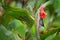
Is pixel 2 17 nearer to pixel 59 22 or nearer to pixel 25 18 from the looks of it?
pixel 25 18

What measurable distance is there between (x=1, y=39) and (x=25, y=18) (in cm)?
10

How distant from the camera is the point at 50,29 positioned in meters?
0.62

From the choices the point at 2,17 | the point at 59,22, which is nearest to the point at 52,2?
the point at 59,22

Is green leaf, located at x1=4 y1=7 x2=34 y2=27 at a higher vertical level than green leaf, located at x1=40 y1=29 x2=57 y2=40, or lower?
higher

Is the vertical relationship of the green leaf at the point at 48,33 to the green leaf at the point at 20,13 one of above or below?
below

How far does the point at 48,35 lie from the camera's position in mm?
615

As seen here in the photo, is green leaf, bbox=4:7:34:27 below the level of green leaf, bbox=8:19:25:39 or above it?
above

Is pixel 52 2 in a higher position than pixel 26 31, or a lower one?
higher

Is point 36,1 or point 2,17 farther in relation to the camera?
point 36,1

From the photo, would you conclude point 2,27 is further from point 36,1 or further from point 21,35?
point 36,1

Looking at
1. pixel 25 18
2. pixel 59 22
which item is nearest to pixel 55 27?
pixel 59 22

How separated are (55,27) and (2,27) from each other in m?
0.18

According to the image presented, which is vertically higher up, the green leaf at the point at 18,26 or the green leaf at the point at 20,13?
the green leaf at the point at 20,13

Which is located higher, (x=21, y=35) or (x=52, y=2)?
(x=52, y=2)
